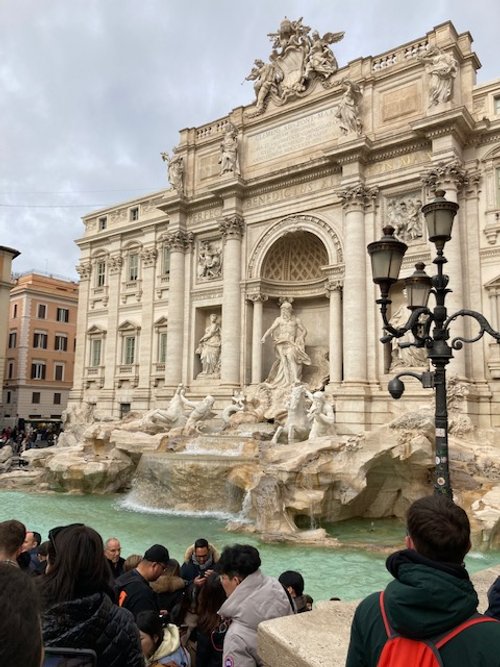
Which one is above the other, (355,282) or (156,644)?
(355,282)

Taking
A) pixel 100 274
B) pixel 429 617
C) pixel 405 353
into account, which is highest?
pixel 100 274

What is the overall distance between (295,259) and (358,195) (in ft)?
14.2

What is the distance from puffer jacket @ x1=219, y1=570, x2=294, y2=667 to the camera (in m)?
2.72

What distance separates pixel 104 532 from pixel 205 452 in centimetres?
438

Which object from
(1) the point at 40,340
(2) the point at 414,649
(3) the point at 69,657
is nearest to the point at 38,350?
(1) the point at 40,340

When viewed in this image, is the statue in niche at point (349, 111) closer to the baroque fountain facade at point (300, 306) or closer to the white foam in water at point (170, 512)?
the baroque fountain facade at point (300, 306)

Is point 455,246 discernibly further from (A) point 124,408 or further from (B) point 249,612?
(A) point 124,408

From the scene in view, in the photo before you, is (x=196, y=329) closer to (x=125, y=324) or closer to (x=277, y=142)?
(x=125, y=324)

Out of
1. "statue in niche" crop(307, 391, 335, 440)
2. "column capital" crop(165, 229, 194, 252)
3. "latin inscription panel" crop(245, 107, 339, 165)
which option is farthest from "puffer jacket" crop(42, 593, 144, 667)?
"column capital" crop(165, 229, 194, 252)

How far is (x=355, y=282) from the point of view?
17703 mm

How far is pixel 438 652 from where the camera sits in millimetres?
1554

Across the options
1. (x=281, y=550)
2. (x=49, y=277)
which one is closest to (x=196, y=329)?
(x=281, y=550)

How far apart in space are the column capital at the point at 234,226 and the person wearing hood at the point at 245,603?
62.1 feet

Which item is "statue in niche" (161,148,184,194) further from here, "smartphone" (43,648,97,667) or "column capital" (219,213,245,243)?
"smartphone" (43,648,97,667)
